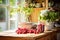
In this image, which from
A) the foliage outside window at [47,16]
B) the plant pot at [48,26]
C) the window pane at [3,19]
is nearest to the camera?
the foliage outside window at [47,16]

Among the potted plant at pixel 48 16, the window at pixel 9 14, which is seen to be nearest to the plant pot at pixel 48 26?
the potted plant at pixel 48 16

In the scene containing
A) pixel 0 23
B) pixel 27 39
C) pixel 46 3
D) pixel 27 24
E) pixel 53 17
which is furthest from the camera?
pixel 46 3

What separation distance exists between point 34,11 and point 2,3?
2.85 ft

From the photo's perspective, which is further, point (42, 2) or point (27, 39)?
point (42, 2)

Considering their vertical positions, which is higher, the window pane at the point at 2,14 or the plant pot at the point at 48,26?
the window pane at the point at 2,14

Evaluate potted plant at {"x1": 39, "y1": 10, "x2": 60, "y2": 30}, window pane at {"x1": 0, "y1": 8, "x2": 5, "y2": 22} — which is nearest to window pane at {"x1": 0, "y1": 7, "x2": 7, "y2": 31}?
window pane at {"x1": 0, "y1": 8, "x2": 5, "y2": 22}

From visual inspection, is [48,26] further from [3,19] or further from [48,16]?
[3,19]

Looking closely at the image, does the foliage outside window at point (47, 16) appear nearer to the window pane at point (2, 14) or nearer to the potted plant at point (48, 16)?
the potted plant at point (48, 16)

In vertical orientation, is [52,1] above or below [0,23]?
above

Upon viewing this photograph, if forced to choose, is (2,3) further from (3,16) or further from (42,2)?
(42,2)

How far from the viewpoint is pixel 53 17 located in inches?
142

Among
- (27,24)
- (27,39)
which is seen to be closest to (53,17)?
(27,24)

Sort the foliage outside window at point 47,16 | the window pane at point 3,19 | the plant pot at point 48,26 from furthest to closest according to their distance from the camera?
1. the window pane at point 3,19
2. the plant pot at point 48,26
3. the foliage outside window at point 47,16

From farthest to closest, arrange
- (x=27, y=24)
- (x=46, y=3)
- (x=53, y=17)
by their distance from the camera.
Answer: (x=46, y=3), (x=53, y=17), (x=27, y=24)
